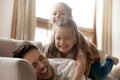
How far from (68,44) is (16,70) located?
672 mm

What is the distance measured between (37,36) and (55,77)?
2.20m

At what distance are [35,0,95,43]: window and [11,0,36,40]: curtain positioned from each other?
0.32m

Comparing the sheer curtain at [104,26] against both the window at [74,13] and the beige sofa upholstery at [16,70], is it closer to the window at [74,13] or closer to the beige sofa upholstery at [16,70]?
the window at [74,13]

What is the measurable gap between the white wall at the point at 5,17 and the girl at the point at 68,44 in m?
1.47

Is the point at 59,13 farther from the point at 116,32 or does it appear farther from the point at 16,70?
the point at 116,32

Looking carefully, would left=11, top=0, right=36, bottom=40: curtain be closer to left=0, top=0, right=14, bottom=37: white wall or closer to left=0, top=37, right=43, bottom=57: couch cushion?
left=0, top=0, right=14, bottom=37: white wall

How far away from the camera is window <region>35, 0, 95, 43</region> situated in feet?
11.3

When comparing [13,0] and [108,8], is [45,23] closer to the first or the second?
[13,0]

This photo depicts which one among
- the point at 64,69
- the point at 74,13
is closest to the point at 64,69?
the point at 64,69

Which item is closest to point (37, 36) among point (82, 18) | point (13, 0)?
point (13, 0)

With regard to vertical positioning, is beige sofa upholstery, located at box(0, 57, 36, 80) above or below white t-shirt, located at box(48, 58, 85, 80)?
above

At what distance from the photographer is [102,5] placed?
431cm

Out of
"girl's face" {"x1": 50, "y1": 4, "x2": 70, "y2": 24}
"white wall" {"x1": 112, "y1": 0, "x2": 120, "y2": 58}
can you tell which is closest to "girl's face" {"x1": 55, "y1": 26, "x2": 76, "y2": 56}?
"girl's face" {"x1": 50, "y1": 4, "x2": 70, "y2": 24}

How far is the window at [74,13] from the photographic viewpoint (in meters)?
3.45
